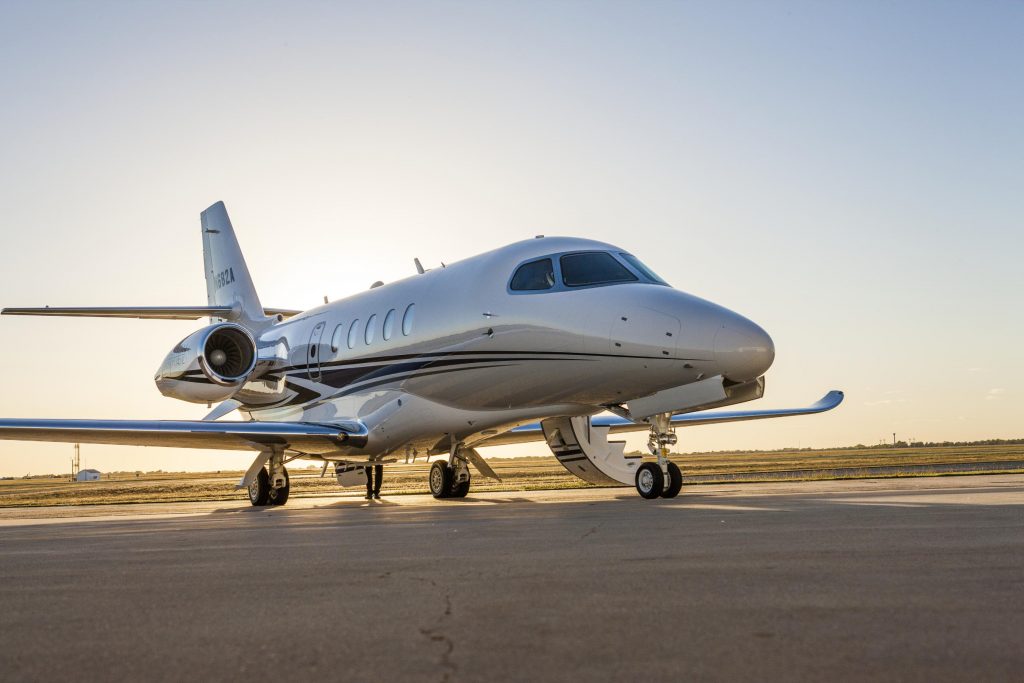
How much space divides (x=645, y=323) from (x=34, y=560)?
748cm

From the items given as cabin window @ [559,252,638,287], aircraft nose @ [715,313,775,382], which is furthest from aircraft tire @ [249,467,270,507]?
aircraft nose @ [715,313,775,382]

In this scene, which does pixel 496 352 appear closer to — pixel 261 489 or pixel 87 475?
pixel 261 489

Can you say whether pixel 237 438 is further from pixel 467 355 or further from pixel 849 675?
pixel 849 675

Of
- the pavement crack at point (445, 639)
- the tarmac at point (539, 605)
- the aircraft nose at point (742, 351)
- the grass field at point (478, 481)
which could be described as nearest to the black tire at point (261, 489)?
the grass field at point (478, 481)

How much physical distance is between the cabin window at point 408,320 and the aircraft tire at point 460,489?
3.38 metres

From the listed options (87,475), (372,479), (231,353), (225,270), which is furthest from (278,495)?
(87,475)

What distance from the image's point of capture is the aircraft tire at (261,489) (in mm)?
18656

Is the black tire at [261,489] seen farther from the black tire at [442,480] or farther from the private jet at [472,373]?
the black tire at [442,480]

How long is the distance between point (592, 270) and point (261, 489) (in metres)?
8.84

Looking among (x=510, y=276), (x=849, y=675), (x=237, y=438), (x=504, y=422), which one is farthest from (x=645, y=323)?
(x=849, y=675)

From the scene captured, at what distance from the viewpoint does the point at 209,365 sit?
17844mm

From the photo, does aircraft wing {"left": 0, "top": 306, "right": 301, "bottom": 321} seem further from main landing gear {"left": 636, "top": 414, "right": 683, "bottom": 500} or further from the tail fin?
main landing gear {"left": 636, "top": 414, "right": 683, "bottom": 500}

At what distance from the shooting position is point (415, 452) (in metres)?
17.2

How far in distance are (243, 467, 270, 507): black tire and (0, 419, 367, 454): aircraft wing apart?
0.97 metres
